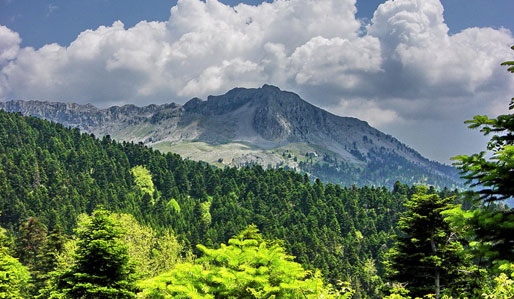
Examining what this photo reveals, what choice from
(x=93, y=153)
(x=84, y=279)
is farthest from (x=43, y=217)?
(x=84, y=279)

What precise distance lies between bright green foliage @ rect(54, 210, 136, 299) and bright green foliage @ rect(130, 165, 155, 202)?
151 meters

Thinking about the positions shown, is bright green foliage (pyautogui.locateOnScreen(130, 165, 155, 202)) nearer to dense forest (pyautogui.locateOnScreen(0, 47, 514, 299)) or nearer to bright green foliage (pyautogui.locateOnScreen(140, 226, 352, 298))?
dense forest (pyautogui.locateOnScreen(0, 47, 514, 299))

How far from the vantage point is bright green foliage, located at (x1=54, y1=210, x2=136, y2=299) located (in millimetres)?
25344

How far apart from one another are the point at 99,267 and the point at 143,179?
159 m

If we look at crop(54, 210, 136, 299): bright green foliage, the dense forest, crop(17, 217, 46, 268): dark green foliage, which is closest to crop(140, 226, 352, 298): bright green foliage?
the dense forest

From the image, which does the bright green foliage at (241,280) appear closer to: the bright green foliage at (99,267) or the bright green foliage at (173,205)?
the bright green foliage at (99,267)

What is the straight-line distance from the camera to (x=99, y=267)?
26.8m

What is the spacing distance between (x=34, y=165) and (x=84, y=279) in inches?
6016

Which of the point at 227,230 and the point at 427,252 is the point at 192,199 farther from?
the point at 427,252

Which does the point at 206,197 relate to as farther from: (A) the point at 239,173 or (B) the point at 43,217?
(B) the point at 43,217

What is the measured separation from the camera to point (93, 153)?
184 m

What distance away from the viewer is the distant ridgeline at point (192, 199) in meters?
127

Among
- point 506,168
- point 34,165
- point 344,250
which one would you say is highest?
point 34,165

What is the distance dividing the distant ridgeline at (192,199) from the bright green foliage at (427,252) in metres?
84.1
